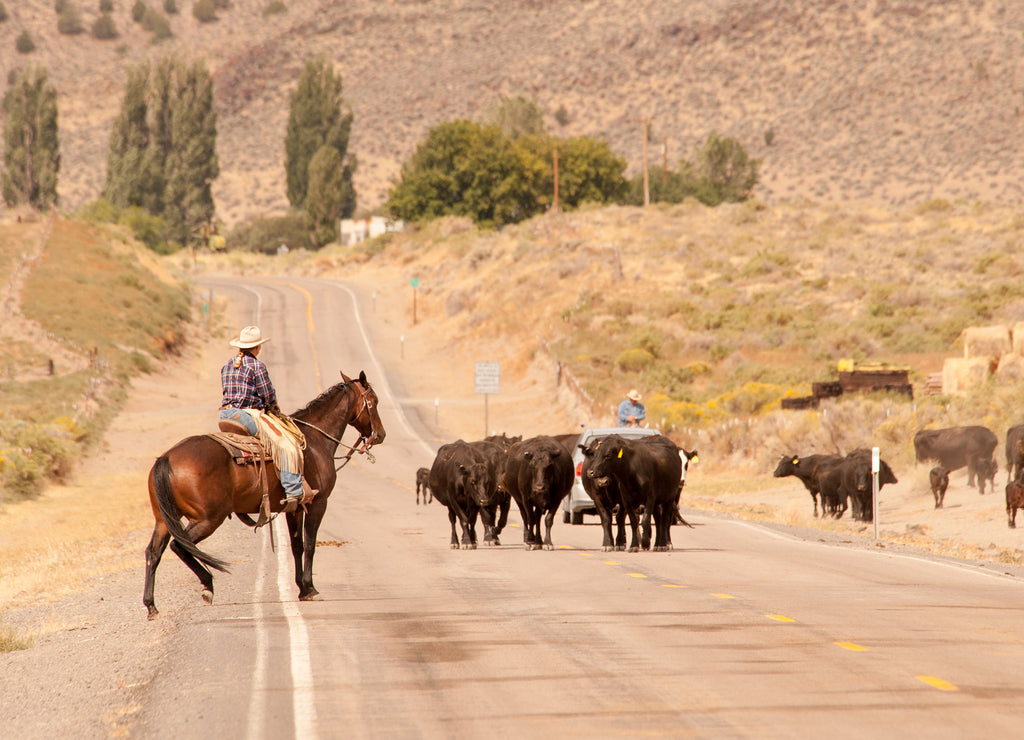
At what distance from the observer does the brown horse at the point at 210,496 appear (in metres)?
12.8

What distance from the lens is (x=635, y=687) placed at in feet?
29.6

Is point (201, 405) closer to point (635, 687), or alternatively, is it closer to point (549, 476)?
point (549, 476)

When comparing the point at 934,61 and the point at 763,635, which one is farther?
the point at 934,61

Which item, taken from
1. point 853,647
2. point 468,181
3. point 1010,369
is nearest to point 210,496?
point 853,647

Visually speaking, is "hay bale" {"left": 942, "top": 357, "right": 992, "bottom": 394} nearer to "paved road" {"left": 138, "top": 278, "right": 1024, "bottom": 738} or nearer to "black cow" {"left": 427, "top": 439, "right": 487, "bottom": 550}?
"paved road" {"left": 138, "top": 278, "right": 1024, "bottom": 738}

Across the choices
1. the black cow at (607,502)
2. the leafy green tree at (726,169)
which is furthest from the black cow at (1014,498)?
the leafy green tree at (726,169)

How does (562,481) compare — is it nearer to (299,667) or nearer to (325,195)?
(299,667)

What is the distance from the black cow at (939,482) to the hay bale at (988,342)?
1445 cm

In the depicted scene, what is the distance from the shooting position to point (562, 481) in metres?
19.9

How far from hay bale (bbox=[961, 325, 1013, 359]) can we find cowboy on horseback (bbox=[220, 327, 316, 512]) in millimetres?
31643

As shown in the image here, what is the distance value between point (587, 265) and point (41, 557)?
62.4 metres

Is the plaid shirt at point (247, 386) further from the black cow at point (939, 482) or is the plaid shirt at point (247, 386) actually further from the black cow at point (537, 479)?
the black cow at point (939, 482)


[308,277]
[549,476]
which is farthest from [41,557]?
[308,277]

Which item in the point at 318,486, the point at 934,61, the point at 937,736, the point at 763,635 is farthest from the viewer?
the point at 934,61
